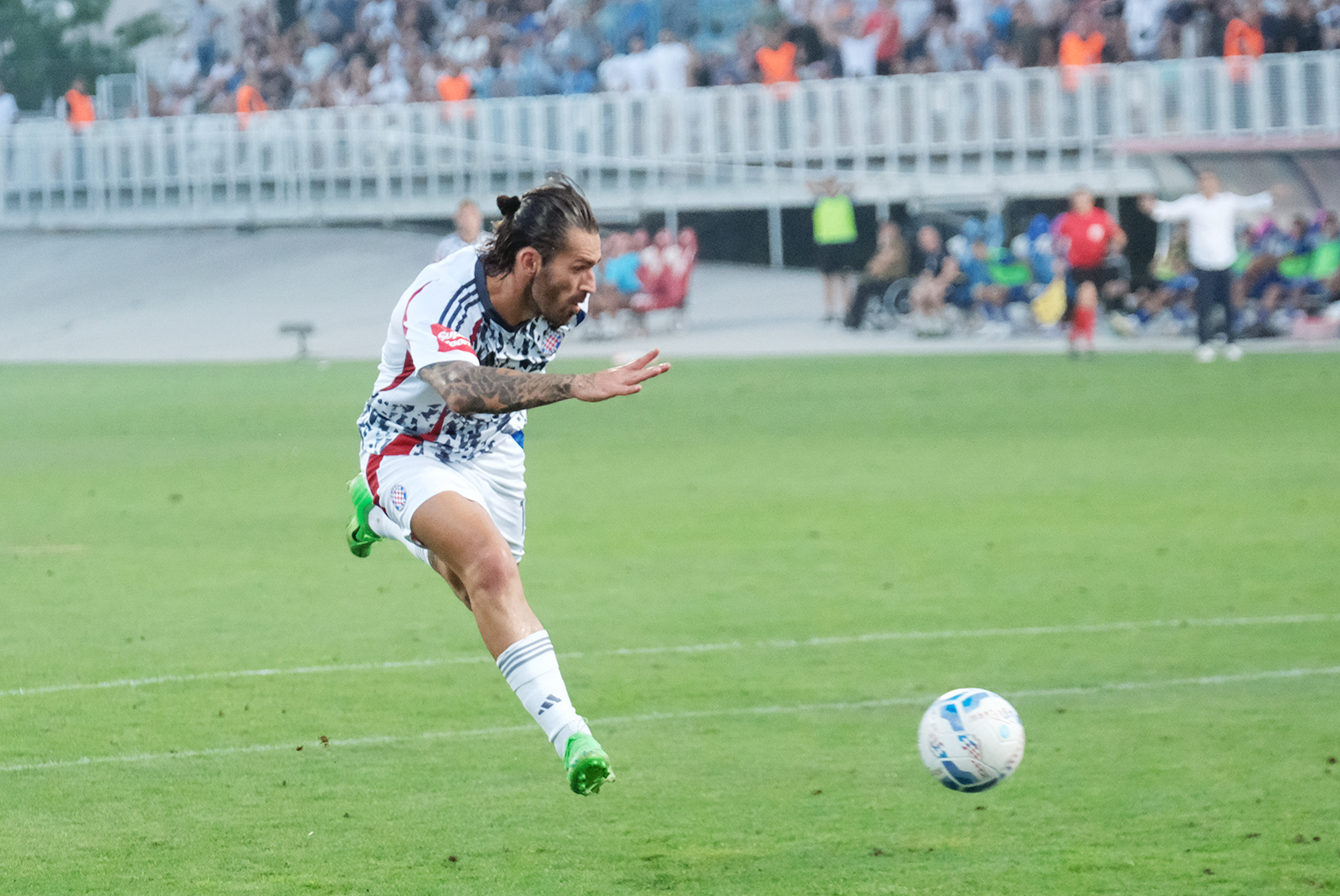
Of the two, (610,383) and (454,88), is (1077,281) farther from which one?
(610,383)

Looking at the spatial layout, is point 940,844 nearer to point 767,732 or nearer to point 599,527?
point 767,732

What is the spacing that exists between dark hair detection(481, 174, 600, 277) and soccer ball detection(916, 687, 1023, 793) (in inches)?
71.1

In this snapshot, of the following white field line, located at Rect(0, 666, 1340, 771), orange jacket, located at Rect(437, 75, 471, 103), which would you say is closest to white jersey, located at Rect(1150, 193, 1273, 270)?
orange jacket, located at Rect(437, 75, 471, 103)

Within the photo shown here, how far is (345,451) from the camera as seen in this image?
1602 cm

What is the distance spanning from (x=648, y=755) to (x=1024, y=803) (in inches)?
52.1

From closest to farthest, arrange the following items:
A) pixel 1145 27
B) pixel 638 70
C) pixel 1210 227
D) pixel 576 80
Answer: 1. pixel 1210 227
2. pixel 1145 27
3. pixel 638 70
4. pixel 576 80

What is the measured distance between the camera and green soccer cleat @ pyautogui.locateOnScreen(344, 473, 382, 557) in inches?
260

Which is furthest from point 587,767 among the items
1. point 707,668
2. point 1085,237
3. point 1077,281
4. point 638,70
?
point 638,70

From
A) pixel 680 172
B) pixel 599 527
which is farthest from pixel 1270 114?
pixel 599 527

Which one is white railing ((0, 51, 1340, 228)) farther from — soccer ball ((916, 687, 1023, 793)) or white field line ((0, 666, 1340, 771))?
soccer ball ((916, 687, 1023, 793))

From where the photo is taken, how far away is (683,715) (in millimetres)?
7129

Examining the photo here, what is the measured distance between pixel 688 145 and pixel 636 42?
2.60 m

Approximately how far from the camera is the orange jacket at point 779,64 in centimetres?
3048

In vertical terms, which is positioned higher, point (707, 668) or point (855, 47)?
point (855, 47)
